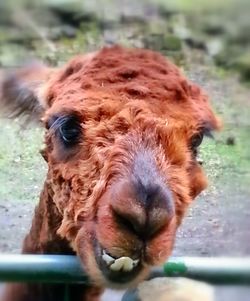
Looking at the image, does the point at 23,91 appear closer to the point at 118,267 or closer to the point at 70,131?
the point at 70,131

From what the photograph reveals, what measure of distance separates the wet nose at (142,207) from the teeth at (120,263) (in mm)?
30

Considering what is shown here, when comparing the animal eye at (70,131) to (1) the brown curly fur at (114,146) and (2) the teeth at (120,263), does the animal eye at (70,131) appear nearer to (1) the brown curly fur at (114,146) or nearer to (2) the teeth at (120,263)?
(1) the brown curly fur at (114,146)

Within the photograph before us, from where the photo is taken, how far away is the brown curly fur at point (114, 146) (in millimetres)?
672

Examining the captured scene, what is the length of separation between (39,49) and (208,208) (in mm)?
249

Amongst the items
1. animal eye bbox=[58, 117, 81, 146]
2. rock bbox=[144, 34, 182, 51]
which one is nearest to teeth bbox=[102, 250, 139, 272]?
animal eye bbox=[58, 117, 81, 146]

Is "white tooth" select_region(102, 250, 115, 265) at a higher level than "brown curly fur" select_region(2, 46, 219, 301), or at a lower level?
lower

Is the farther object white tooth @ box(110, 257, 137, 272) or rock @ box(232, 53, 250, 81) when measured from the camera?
rock @ box(232, 53, 250, 81)

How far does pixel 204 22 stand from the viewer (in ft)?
2.60

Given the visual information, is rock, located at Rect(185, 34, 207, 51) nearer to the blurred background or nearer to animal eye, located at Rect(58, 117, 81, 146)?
the blurred background

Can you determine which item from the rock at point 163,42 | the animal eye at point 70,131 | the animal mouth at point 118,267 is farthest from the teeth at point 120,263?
the rock at point 163,42

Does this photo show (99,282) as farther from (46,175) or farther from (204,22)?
(204,22)

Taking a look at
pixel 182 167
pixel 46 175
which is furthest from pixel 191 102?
pixel 46 175

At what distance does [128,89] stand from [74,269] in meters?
0.17

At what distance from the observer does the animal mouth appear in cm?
67
